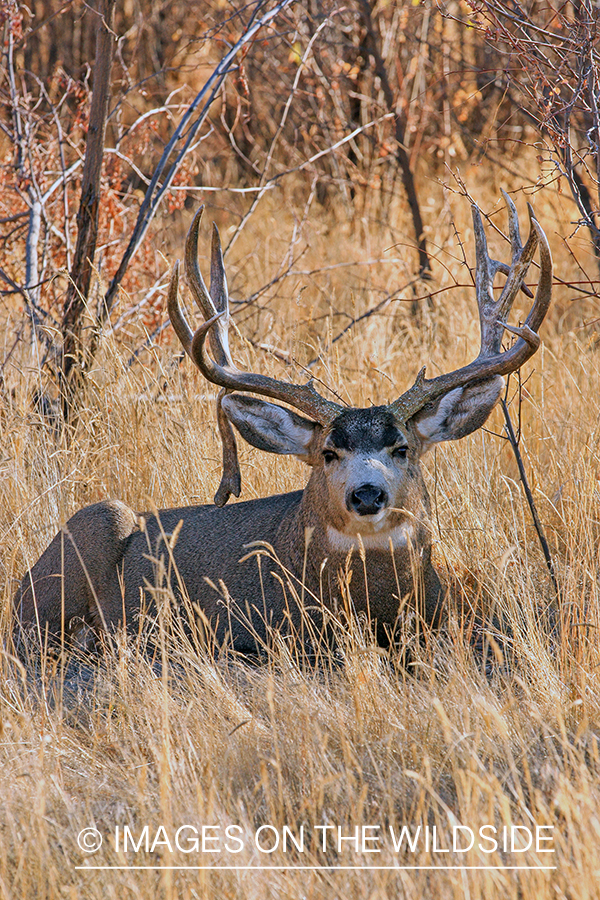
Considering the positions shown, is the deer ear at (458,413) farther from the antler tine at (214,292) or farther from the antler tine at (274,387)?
the antler tine at (214,292)

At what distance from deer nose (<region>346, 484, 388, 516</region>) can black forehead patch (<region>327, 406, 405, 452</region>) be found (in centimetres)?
33

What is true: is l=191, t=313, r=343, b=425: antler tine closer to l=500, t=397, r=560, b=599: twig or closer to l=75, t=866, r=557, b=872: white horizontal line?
l=500, t=397, r=560, b=599: twig

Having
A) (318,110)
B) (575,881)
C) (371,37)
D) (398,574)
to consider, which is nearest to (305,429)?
(398,574)

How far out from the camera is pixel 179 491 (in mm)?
6355

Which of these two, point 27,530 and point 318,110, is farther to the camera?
point 318,110

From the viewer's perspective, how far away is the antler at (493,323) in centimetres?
489

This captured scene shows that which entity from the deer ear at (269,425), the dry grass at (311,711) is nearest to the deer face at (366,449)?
the deer ear at (269,425)

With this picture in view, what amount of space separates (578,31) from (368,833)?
416cm

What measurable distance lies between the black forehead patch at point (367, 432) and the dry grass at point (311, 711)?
0.73m

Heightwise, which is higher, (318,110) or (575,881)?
(318,110)

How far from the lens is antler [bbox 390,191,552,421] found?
4.89 metres

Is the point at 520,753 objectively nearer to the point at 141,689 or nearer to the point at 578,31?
the point at 141,689
